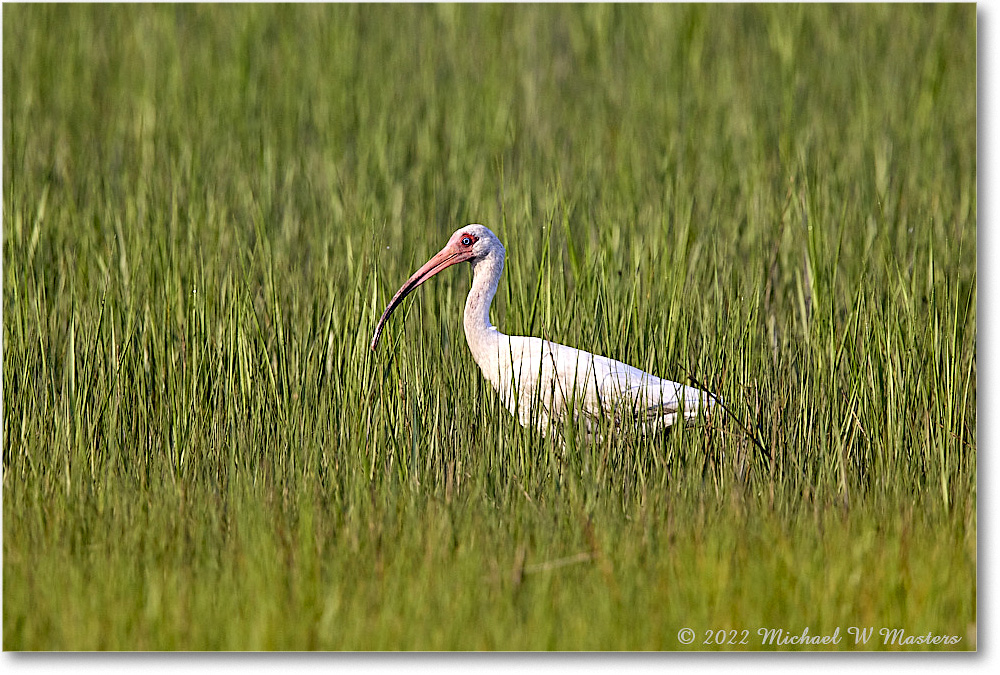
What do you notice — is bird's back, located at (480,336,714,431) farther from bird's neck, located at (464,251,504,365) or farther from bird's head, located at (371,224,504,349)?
bird's head, located at (371,224,504,349)

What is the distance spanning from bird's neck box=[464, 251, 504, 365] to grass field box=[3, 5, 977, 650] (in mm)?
74

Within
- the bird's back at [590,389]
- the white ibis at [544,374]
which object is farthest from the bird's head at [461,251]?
the bird's back at [590,389]

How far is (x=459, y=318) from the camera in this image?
174 inches

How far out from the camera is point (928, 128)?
14.0 ft

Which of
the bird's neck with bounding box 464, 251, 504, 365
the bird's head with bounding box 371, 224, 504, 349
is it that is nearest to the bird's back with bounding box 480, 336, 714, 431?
the bird's neck with bounding box 464, 251, 504, 365

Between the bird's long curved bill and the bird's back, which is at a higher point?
the bird's long curved bill

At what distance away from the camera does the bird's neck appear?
13.9 ft

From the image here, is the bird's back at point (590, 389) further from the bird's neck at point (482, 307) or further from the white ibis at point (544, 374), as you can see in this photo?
the bird's neck at point (482, 307)

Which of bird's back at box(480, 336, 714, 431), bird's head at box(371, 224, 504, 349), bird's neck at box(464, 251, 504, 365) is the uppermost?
bird's head at box(371, 224, 504, 349)

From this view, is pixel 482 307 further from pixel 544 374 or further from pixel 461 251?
pixel 544 374

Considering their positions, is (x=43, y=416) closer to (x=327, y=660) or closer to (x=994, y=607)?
(x=327, y=660)

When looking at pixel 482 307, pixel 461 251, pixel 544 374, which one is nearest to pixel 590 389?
pixel 544 374

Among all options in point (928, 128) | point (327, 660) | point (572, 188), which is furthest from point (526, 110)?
point (327, 660)

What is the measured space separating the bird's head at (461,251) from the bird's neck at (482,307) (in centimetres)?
3
